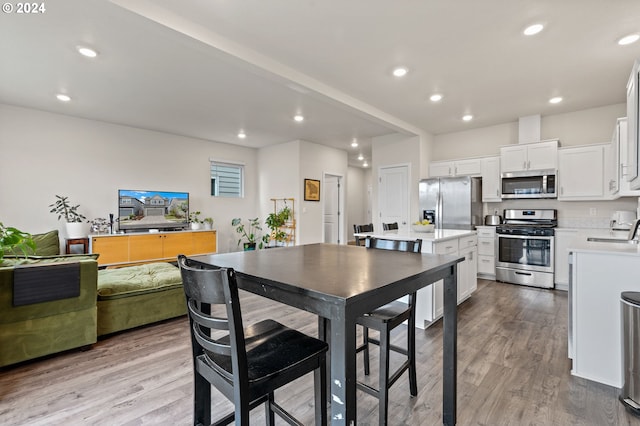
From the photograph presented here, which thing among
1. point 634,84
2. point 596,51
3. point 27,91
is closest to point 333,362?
point 634,84

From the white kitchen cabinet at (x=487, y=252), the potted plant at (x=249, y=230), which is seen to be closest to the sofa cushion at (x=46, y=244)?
the potted plant at (x=249, y=230)

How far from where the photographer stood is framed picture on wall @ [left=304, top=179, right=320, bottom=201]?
6.71m

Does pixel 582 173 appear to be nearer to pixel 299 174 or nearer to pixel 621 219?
pixel 621 219

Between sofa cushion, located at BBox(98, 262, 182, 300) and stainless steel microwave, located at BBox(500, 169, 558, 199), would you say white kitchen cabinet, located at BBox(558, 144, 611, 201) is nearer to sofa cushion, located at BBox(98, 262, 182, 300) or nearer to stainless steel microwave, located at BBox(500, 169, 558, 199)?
stainless steel microwave, located at BBox(500, 169, 558, 199)

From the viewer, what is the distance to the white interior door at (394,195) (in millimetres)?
6012

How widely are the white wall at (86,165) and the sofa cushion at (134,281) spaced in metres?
2.54

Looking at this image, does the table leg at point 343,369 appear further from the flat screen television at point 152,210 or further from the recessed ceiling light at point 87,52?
the flat screen television at point 152,210

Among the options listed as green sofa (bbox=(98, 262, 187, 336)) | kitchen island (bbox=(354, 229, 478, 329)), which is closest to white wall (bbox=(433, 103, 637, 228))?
kitchen island (bbox=(354, 229, 478, 329))

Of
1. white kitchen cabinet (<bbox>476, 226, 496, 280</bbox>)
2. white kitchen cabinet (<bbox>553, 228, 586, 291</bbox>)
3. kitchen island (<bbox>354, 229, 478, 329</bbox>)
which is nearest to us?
kitchen island (<bbox>354, 229, 478, 329</bbox>)

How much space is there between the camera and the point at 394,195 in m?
6.18

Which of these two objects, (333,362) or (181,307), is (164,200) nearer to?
(181,307)

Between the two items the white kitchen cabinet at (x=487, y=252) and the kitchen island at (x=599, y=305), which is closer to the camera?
the kitchen island at (x=599, y=305)

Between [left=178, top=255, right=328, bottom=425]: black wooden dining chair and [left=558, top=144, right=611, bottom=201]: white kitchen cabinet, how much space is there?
201 inches

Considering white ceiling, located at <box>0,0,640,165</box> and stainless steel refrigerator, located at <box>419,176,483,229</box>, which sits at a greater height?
white ceiling, located at <box>0,0,640,165</box>
